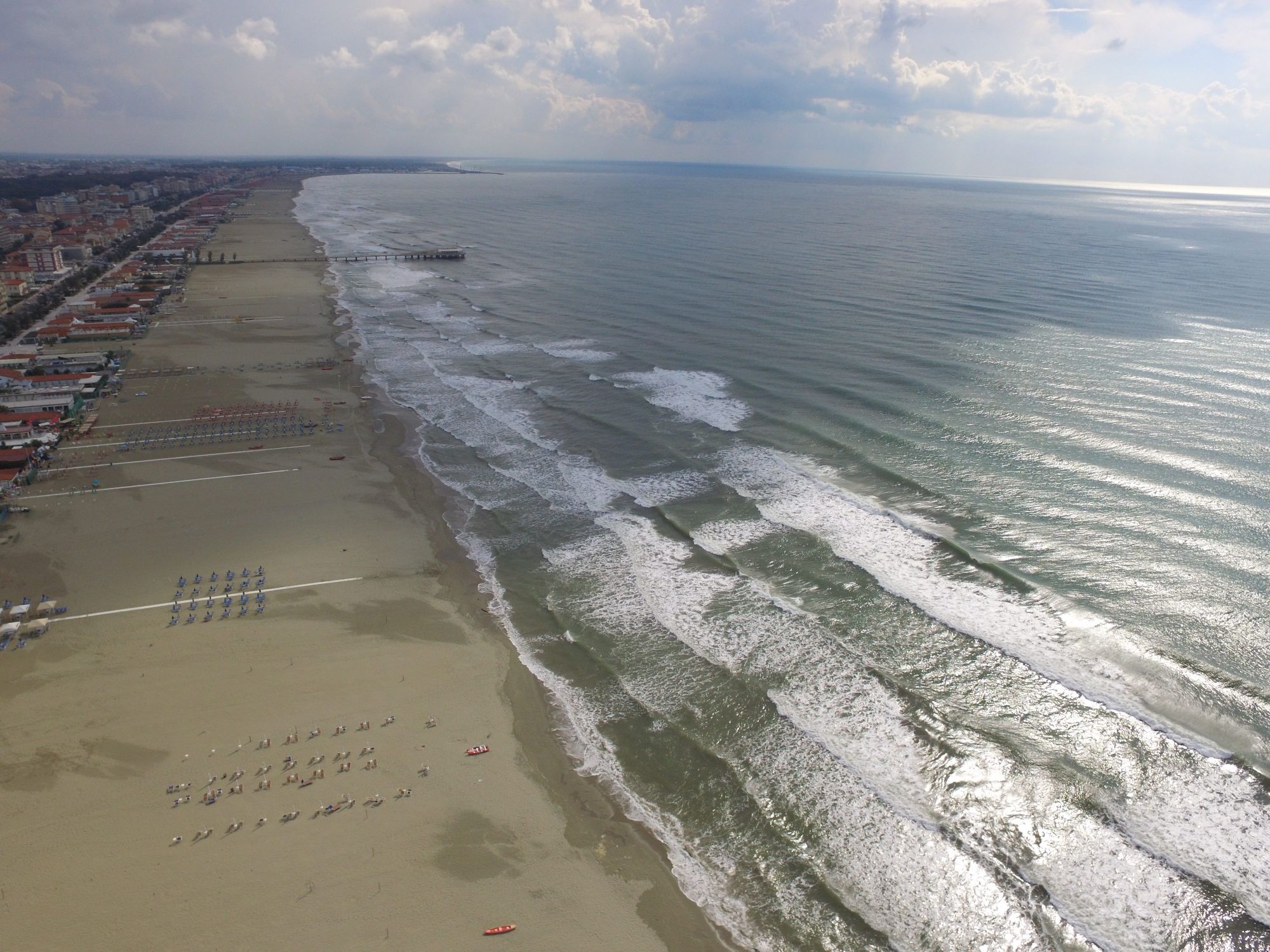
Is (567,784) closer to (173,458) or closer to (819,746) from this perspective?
(819,746)

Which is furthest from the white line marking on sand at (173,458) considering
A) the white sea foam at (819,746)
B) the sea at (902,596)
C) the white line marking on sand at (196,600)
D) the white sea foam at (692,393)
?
the white sea foam at (692,393)

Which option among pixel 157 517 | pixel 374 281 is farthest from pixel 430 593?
pixel 374 281

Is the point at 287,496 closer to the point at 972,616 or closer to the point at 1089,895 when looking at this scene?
the point at 972,616

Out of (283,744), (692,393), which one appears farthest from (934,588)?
(692,393)

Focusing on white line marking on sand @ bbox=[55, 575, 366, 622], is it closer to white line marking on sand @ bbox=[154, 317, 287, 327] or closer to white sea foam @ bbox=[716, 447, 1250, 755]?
white sea foam @ bbox=[716, 447, 1250, 755]

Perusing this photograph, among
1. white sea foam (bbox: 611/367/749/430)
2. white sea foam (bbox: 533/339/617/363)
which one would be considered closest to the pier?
white sea foam (bbox: 533/339/617/363)

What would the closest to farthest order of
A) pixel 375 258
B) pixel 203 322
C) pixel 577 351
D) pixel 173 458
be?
pixel 173 458, pixel 577 351, pixel 203 322, pixel 375 258

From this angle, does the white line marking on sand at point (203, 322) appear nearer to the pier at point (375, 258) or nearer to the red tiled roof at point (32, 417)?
the red tiled roof at point (32, 417)
